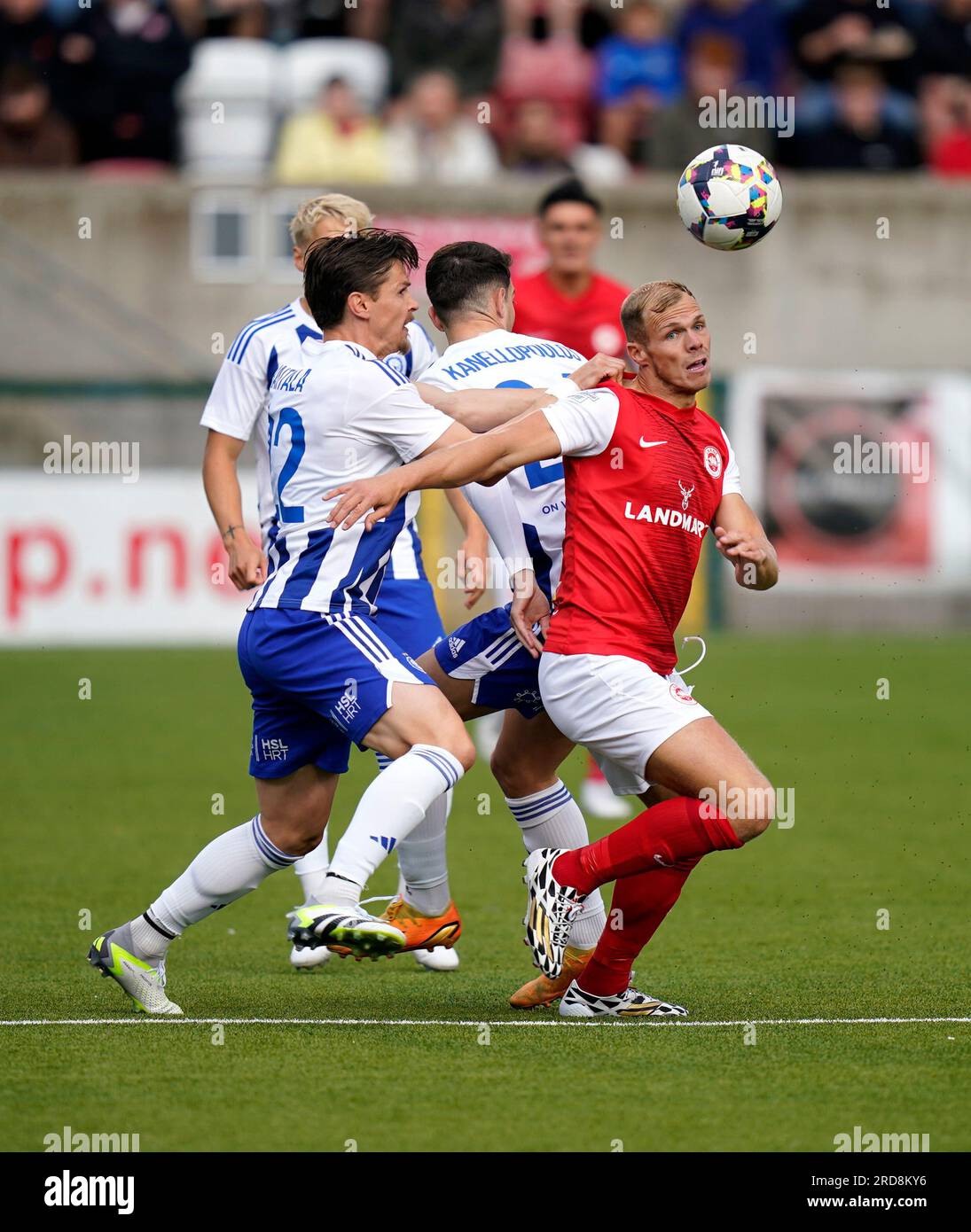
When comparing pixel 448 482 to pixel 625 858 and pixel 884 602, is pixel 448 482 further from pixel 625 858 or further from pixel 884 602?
pixel 884 602

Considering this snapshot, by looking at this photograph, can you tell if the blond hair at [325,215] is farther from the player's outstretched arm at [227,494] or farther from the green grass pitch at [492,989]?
the green grass pitch at [492,989]

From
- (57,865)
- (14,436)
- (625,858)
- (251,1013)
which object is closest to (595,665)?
(625,858)

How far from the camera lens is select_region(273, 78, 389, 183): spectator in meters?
19.5

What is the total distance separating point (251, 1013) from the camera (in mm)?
6082

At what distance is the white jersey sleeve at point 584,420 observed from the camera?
5730 mm

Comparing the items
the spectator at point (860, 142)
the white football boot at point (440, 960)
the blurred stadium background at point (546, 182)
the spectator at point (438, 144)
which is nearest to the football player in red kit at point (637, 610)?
the white football boot at point (440, 960)

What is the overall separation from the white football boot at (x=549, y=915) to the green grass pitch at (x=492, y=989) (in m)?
0.23

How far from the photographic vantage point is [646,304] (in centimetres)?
593

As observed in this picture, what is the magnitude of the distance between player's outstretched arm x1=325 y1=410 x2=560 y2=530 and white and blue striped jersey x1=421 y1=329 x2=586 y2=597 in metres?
0.59

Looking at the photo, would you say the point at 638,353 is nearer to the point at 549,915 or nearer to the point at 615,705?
the point at 615,705

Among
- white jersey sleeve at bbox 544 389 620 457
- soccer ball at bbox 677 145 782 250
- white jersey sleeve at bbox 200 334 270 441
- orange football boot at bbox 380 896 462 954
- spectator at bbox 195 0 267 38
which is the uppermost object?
spectator at bbox 195 0 267 38

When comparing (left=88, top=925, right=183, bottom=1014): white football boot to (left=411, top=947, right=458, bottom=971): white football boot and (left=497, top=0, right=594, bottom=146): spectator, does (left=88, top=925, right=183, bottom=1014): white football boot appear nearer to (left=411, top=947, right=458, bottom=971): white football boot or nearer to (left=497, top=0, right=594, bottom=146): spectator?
(left=411, top=947, right=458, bottom=971): white football boot

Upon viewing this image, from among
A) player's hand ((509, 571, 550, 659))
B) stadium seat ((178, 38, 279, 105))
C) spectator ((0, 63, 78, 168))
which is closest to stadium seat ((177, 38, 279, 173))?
stadium seat ((178, 38, 279, 105))

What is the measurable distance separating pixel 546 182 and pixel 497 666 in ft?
45.7
